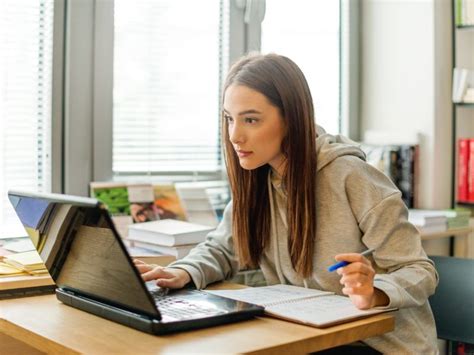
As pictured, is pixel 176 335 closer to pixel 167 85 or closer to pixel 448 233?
pixel 167 85

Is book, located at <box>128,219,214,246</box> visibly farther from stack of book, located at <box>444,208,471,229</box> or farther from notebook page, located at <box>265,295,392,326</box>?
stack of book, located at <box>444,208,471,229</box>

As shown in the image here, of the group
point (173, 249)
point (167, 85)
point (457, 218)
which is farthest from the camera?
point (457, 218)

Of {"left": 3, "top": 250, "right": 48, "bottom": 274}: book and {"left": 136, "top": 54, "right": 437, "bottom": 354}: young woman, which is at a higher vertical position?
{"left": 136, "top": 54, "right": 437, "bottom": 354}: young woman

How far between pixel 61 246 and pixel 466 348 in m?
1.31

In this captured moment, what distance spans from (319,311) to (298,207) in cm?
37

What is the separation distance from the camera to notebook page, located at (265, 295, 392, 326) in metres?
1.32

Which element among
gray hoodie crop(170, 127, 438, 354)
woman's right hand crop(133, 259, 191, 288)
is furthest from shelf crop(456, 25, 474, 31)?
woman's right hand crop(133, 259, 191, 288)

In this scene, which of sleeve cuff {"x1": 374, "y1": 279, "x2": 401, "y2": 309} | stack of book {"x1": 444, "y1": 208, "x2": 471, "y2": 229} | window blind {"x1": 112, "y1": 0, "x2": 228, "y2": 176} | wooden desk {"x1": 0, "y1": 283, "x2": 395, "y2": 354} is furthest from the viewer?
stack of book {"x1": 444, "y1": 208, "x2": 471, "y2": 229}

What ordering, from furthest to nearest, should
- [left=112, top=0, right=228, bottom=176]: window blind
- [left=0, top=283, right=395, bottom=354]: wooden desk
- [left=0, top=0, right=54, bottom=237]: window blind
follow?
[left=112, top=0, right=228, bottom=176]: window blind
[left=0, top=0, right=54, bottom=237]: window blind
[left=0, top=283, right=395, bottom=354]: wooden desk

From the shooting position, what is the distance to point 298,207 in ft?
5.60

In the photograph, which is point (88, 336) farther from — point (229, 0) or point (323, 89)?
point (323, 89)

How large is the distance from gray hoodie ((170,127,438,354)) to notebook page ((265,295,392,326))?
80mm

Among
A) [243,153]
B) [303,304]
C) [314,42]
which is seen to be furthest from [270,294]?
[314,42]

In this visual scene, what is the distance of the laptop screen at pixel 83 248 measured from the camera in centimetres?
121
